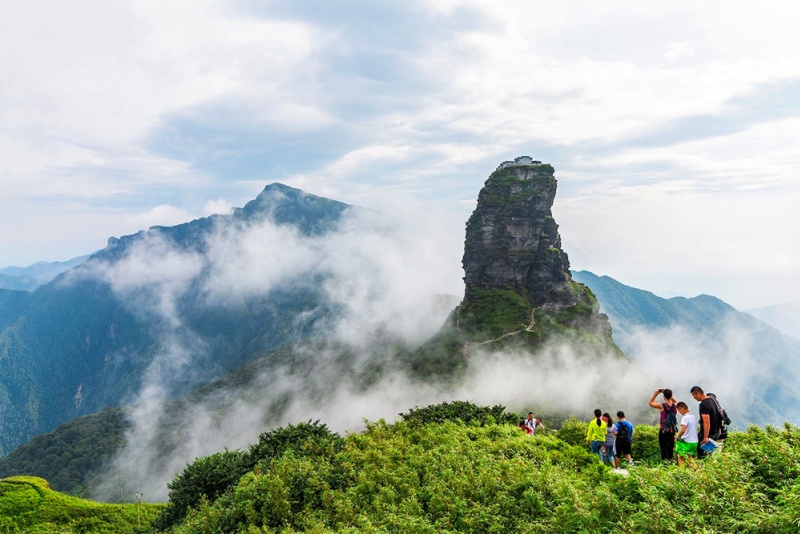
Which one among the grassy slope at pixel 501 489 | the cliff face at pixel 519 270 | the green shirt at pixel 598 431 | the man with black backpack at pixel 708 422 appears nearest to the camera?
the grassy slope at pixel 501 489

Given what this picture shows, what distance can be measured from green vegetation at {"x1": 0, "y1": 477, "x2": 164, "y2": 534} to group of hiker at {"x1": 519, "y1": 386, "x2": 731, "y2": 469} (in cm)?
2580

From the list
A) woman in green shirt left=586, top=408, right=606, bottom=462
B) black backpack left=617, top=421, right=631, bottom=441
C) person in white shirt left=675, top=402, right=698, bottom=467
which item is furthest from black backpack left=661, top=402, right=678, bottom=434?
woman in green shirt left=586, top=408, right=606, bottom=462

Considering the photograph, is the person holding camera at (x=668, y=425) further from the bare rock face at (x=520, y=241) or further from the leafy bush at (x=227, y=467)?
the bare rock face at (x=520, y=241)

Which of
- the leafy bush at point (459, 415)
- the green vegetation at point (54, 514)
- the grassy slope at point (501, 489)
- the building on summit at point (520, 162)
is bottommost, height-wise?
the green vegetation at point (54, 514)

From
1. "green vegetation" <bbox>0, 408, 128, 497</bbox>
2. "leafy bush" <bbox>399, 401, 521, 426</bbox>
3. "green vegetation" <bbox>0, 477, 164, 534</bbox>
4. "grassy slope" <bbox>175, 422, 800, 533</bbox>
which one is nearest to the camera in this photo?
"grassy slope" <bbox>175, 422, 800, 533</bbox>

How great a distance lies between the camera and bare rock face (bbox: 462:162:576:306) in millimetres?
124062

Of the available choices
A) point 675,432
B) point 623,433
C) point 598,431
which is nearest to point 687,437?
point 675,432

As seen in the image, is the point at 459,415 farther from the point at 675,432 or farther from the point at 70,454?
the point at 70,454

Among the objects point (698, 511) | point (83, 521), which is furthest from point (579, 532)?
point (83, 521)

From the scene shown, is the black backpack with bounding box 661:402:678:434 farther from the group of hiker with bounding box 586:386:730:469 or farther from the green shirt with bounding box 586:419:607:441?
the green shirt with bounding box 586:419:607:441

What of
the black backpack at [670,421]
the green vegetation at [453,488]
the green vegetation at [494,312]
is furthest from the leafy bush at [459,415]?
the green vegetation at [494,312]

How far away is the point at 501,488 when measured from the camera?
46.6 ft

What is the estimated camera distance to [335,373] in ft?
496

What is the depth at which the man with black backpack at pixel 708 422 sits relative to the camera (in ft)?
49.7
